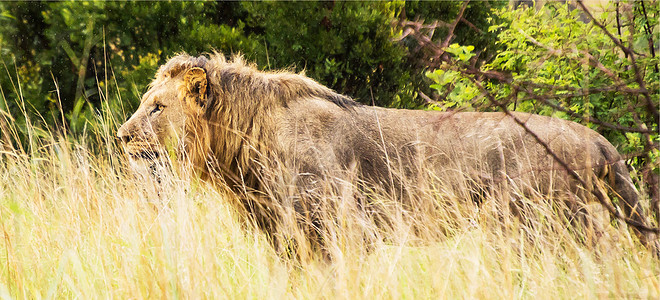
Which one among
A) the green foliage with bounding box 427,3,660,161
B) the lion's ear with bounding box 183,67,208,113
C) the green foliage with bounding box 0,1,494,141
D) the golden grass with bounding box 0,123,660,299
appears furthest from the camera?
the green foliage with bounding box 0,1,494,141

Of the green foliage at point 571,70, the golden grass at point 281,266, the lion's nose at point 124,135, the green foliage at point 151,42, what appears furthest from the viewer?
the green foliage at point 151,42

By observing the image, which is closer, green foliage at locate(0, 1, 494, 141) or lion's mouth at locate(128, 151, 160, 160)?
lion's mouth at locate(128, 151, 160, 160)

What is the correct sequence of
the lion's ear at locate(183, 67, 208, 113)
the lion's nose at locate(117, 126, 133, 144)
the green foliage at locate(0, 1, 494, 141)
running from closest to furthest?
the lion's nose at locate(117, 126, 133, 144), the lion's ear at locate(183, 67, 208, 113), the green foliage at locate(0, 1, 494, 141)

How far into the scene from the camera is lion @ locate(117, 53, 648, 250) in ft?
12.3

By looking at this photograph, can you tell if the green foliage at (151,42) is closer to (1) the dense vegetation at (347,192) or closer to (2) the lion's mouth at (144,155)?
(1) the dense vegetation at (347,192)

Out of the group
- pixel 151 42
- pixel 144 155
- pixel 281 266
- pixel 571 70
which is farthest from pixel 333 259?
pixel 151 42

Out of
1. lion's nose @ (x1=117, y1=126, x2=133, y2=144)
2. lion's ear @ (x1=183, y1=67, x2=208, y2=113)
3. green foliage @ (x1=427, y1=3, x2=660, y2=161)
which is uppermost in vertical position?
green foliage @ (x1=427, y1=3, x2=660, y2=161)

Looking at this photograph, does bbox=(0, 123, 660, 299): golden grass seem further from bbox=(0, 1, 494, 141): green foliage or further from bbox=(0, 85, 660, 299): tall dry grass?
bbox=(0, 1, 494, 141): green foliage

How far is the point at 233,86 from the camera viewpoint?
13.3 ft

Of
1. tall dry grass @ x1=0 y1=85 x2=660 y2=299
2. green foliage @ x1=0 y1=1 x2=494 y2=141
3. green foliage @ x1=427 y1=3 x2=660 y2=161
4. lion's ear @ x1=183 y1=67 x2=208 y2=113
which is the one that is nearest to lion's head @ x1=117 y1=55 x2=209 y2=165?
lion's ear @ x1=183 y1=67 x2=208 y2=113

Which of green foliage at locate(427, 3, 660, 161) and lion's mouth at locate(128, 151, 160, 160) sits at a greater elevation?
green foliage at locate(427, 3, 660, 161)

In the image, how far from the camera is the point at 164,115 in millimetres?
3904

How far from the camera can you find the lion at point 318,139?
3.76 meters

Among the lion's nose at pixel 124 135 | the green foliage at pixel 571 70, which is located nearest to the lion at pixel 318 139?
the lion's nose at pixel 124 135
